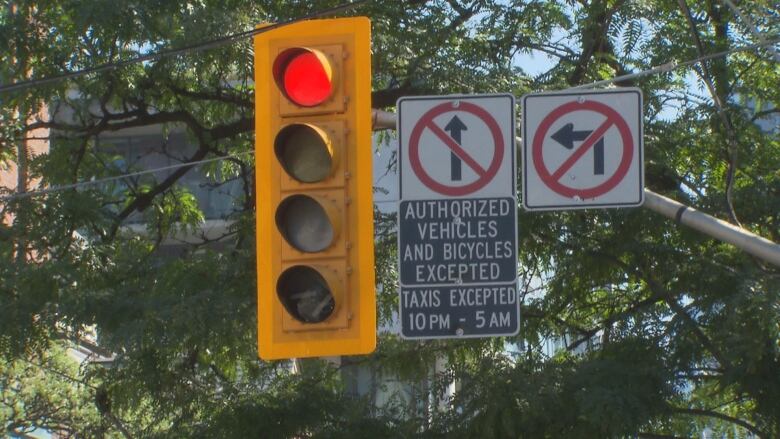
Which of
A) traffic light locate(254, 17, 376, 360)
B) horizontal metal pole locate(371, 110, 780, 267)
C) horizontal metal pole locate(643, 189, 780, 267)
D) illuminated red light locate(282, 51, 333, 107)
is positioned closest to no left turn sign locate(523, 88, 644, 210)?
horizontal metal pole locate(371, 110, 780, 267)

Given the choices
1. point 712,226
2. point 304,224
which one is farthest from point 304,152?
point 712,226

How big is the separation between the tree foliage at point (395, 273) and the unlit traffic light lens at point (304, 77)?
4.03 m

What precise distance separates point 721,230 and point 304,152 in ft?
8.24

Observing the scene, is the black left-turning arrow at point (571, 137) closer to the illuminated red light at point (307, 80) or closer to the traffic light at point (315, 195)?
the traffic light at point (315, 195)

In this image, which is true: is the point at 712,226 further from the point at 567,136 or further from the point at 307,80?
the point at 307,80

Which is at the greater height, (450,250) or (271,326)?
(450,250)

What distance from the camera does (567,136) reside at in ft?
20.8

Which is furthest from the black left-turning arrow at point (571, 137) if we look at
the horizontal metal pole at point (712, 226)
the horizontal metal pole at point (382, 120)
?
the horizontal metal pole at point (382, 120)

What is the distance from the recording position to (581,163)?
626 centimetres

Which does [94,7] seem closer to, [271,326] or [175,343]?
[175,343]

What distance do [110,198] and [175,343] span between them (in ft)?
10.8

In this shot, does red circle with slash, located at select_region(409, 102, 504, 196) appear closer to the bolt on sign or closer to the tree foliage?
the bolt on sign

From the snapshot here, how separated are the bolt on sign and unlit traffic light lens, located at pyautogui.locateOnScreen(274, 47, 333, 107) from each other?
2.26 feet

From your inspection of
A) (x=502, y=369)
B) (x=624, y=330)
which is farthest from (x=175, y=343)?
(x=624, y=330)
